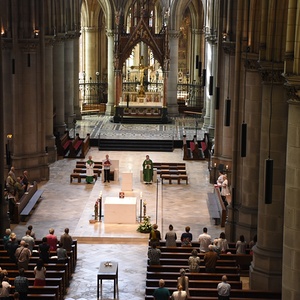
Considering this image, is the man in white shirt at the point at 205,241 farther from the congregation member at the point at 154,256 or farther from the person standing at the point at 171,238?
the congregation member at the point at 154,256

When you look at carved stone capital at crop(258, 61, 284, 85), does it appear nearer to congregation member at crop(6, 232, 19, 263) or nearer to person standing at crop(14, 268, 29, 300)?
person standing at crop(14, 268, 29, 300)

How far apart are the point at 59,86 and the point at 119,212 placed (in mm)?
17375

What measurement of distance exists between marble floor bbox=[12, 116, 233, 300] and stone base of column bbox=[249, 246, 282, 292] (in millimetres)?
3716

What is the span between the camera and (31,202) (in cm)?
3512

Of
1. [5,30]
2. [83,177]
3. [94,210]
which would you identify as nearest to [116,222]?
[94,210]

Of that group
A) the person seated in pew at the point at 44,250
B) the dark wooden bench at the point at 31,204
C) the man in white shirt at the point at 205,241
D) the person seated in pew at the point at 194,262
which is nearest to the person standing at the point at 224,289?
the person seated in pew at the point at 194,262

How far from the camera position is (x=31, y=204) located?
114 ft

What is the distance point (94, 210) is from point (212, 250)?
32.9ft

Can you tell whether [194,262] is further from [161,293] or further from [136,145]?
[136,145]

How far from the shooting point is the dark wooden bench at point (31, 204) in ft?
109

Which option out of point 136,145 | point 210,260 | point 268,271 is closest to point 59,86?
point 136,145

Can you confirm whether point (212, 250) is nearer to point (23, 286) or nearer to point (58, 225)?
point (23, 286)

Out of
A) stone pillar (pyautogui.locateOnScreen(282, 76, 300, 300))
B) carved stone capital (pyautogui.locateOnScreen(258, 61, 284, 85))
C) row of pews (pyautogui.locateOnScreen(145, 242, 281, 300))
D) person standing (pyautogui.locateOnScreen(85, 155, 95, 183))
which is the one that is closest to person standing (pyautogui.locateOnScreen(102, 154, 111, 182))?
person standing (pyautogui.locateOnScreen(85, 155, 95, 183))

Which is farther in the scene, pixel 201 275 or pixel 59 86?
pixel 59 86
